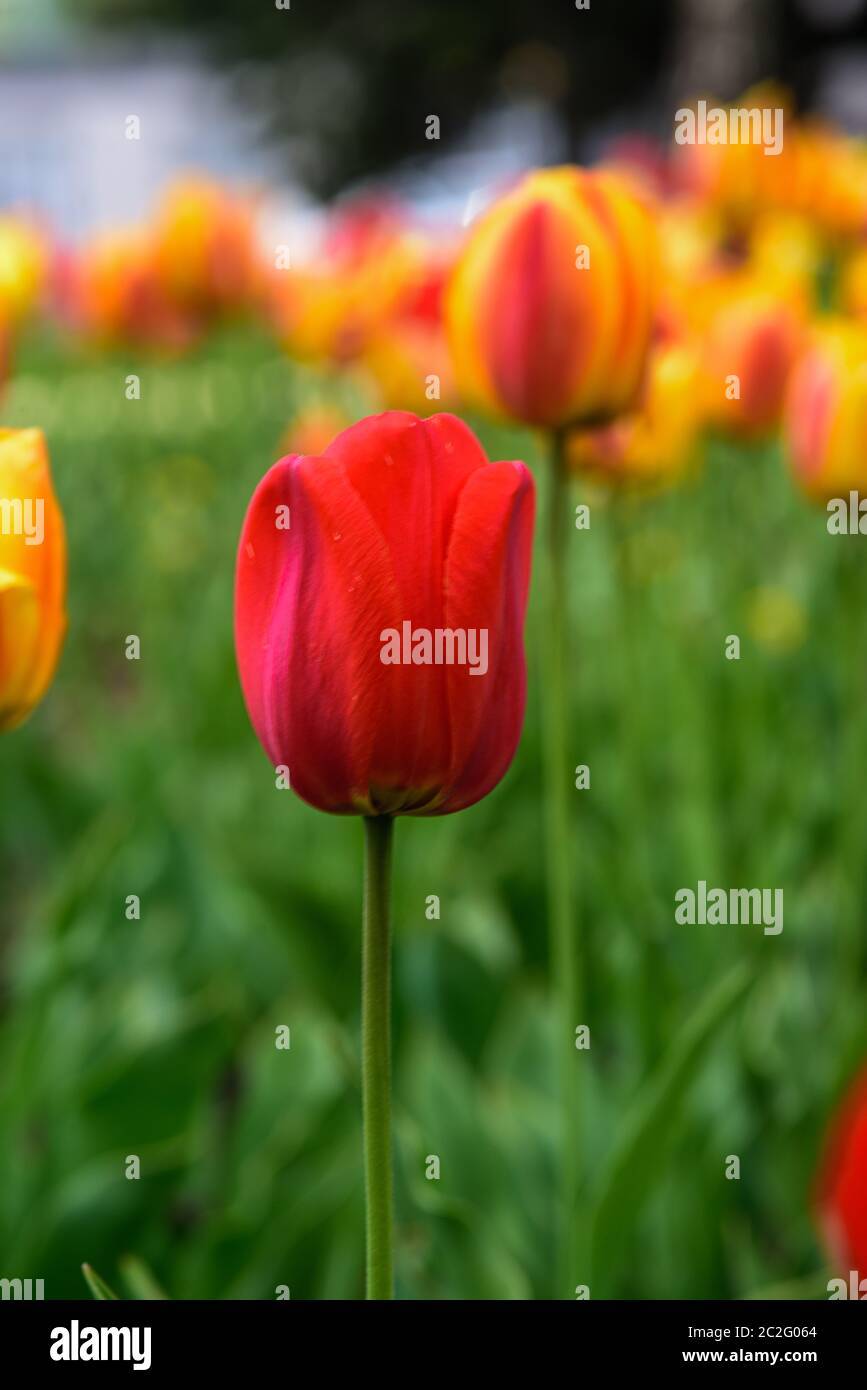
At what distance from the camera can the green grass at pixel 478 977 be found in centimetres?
100

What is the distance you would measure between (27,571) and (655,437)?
2.50 feet

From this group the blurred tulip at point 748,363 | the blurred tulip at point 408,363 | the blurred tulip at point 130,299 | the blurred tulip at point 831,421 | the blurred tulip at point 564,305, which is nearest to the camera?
the blurred tulip at point 564,305

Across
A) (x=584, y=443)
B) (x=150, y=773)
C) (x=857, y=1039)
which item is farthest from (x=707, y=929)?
(x=150, y=773)

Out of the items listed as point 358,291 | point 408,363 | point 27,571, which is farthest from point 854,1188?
point 358,291

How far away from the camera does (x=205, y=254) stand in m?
2.34

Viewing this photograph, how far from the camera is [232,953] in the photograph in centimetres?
157

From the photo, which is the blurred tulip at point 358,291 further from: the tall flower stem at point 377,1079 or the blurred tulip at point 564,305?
the tall flower stem at point 377,1079

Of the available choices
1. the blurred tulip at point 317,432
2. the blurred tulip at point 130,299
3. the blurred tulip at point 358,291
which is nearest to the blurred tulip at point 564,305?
the blurred tulip at point 358,291

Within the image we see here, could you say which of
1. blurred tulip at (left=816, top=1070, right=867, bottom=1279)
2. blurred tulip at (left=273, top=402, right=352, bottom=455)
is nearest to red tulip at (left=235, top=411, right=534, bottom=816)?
blurred tulip at (left=816, top=1070, right=867, bottom=1279)

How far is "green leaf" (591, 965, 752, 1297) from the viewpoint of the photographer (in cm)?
74

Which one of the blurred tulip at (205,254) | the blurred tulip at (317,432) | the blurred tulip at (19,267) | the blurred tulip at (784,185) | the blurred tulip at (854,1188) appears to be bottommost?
the blurred tulip at (854,1188)

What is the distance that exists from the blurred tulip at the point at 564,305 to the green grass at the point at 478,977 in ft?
1.01

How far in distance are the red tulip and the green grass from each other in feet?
0.55

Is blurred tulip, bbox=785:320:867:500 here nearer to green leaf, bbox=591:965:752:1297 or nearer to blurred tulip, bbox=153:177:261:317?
green leaf, bbox=591:965:752:1297
